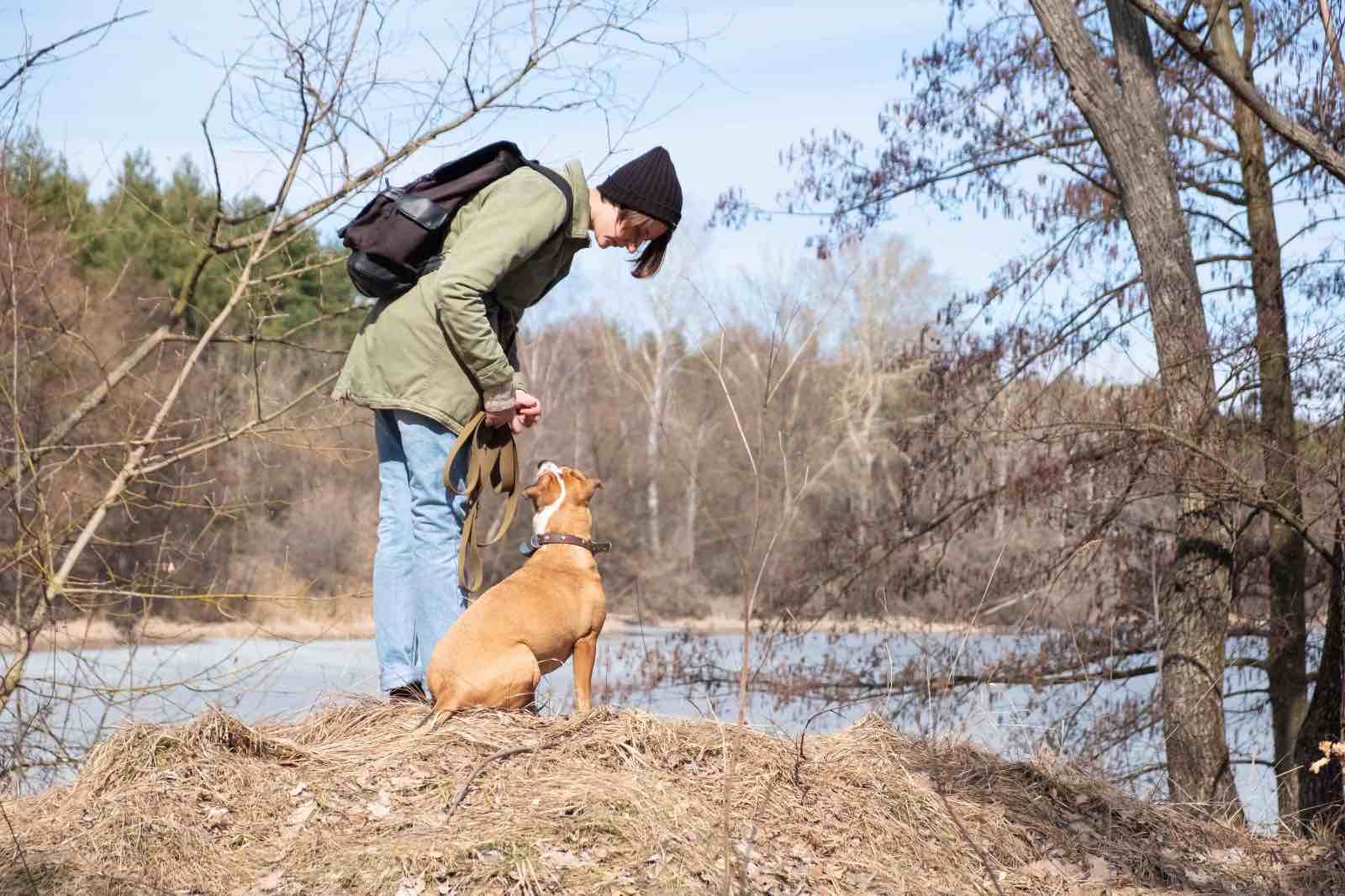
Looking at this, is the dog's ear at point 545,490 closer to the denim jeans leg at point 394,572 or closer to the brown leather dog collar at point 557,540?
the brown leather dog collar at point 557,540

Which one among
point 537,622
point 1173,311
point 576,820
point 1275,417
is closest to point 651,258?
point 537,622

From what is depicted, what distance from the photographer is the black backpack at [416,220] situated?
397cm

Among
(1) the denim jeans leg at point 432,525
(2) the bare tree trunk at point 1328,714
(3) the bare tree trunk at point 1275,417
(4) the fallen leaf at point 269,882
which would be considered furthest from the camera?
(3) the bare tree trunk at point 1275,417

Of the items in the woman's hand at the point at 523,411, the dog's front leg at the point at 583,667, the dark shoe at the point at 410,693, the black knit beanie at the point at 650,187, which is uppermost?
the black knit beanie at the point at 650,187

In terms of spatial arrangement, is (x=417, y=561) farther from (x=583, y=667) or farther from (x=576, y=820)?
(x=576, y=820)

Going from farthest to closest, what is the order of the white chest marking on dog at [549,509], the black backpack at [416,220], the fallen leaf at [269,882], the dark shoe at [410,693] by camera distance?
the white chest marking on dog at [549,509] → the dark shoe at [410,693] → the black backpack at [416,220] → the fallen leaf at [269,882]

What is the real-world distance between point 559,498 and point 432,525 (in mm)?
492

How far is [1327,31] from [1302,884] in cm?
277

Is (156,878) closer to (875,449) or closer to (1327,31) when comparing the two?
(1327,31)

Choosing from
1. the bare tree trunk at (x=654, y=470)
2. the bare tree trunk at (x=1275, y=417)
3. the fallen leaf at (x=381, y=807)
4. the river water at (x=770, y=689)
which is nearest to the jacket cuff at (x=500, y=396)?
the fallen leaf at (x=381, y=807)

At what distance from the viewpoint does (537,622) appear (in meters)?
3.98

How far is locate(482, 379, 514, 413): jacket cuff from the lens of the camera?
13.1 ft

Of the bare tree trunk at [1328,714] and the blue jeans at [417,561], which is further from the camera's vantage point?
the bare tree trunk at [1328,714]

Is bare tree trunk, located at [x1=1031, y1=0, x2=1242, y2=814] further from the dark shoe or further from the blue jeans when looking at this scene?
the dark shoe
